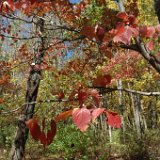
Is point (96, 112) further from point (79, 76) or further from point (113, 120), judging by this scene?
point (79, 76)

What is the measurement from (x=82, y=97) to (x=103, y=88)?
27 cm

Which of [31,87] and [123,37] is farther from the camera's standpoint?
[31,87]

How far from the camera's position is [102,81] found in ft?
6.15

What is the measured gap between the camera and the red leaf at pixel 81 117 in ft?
4.66

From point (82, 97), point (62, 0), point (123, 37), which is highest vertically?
point (62, 0)

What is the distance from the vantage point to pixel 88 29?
184 centimetres

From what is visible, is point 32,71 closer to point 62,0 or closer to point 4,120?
point 62,0

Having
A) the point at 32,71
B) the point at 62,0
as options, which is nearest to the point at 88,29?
the point at 62,0

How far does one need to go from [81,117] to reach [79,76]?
951cm

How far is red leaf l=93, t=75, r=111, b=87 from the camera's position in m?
1.85

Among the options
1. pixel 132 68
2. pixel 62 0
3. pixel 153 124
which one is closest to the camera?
pixel 62 0

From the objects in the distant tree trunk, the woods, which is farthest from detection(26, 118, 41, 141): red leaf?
the distant tree trunk

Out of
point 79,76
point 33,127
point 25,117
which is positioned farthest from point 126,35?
point 79,76

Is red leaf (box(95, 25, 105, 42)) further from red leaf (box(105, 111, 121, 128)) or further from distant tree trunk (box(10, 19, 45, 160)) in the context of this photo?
distant tree trunk (box(10, 19, 45, 160))
